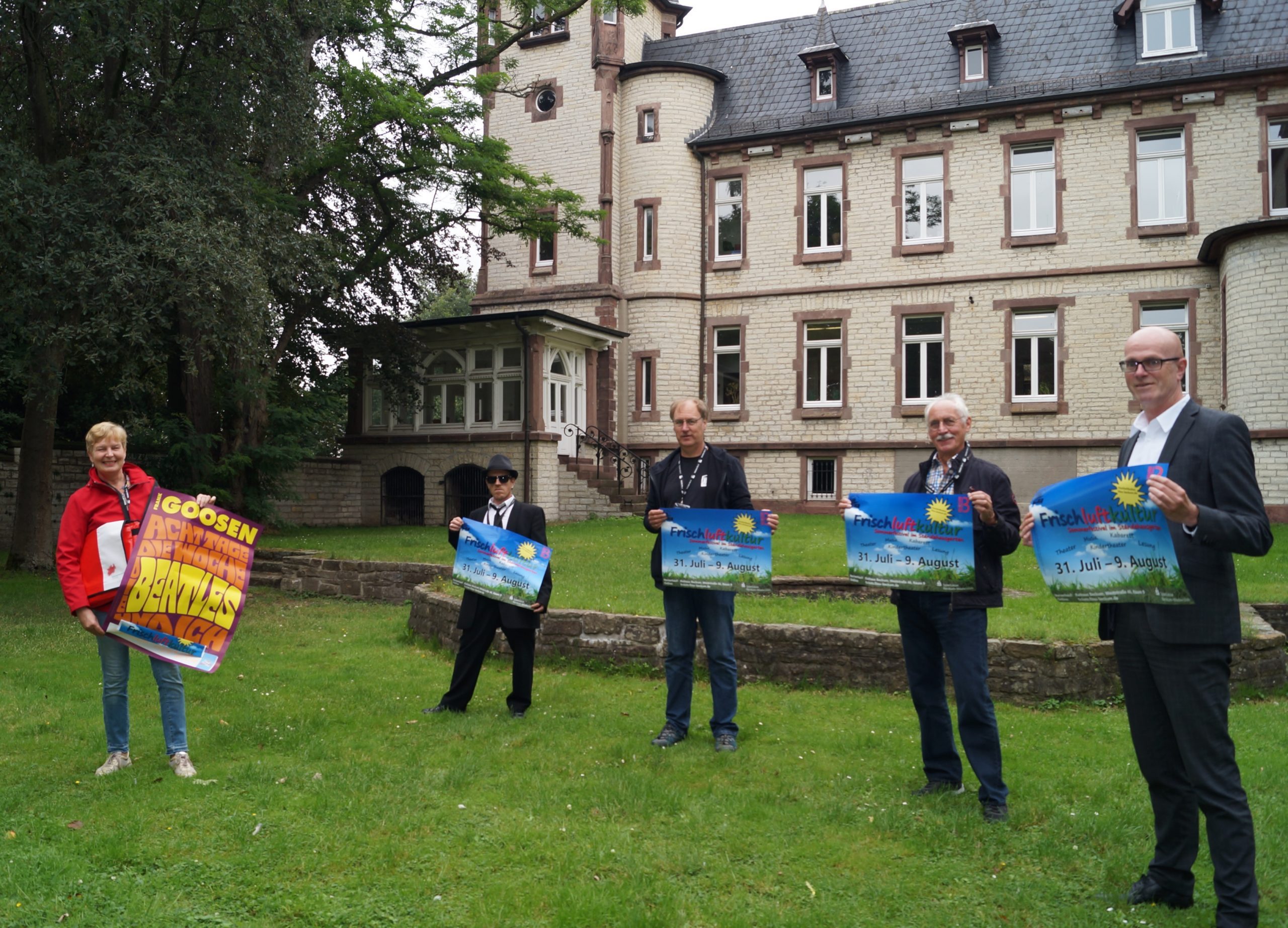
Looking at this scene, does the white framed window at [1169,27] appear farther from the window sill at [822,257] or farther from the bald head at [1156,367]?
the bald head at [1156,367]

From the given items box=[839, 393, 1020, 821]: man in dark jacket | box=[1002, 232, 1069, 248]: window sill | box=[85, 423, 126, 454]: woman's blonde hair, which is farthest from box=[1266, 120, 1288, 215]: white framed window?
box=[85, 423, 126, 454]: woman's blonde hair

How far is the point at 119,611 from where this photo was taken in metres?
5.82

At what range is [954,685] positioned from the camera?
570 centimetres

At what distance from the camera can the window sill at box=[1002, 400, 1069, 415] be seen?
78.7ft

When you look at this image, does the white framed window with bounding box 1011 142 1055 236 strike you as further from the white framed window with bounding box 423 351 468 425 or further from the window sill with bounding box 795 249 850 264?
the white framed window with bounding box 423 351 468 425

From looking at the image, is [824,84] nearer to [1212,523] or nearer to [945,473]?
[945,473]

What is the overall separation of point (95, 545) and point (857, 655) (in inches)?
224

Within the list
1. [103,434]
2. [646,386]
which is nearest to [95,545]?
[103,434]

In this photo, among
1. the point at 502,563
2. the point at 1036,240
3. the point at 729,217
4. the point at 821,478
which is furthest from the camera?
the point at 729,217

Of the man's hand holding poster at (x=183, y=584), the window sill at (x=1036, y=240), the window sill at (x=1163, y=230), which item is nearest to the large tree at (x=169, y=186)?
the man's hand holding poster at (x=183, y=584)

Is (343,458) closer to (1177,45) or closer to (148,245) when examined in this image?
(148,245)

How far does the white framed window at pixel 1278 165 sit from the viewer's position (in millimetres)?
22328

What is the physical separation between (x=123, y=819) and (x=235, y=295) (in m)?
9.40

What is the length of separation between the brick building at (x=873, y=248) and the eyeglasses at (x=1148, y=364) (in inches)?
763
